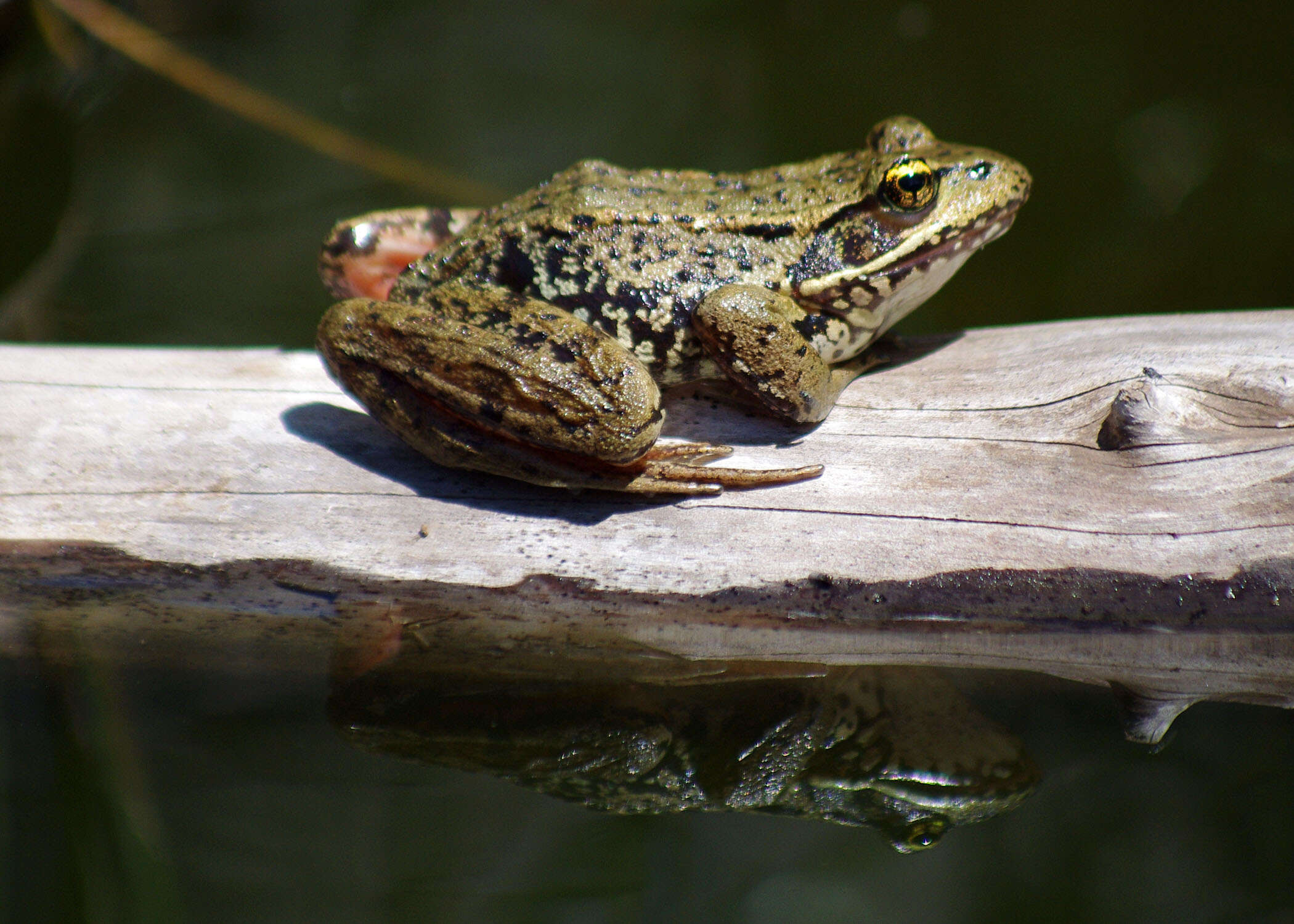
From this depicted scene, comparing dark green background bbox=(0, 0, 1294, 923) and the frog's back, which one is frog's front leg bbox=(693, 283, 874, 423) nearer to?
the frog's back

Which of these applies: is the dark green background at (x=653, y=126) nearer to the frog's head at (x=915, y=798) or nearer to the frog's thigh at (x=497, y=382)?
the frog's thigh at (x=497, y=382)

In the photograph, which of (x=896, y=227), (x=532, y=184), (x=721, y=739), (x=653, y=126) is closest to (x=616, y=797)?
(x=721, y=739)

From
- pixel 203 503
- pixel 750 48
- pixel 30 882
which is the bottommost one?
pixel 30 882

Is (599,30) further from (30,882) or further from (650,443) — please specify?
(30,882)

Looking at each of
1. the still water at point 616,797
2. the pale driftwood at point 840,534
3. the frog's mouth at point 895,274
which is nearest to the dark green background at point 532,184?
the still water at point 616,797

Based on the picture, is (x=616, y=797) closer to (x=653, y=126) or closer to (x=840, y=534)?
(x=840, y=534)

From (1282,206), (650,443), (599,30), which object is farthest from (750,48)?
(650,443)

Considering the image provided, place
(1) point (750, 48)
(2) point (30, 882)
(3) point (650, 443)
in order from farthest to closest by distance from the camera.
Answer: (1) point (750, 48), (3) point (650, 443), (2) point (30, 882)
